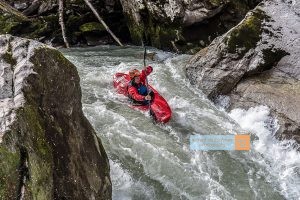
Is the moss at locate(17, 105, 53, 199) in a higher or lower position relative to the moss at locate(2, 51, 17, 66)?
lower

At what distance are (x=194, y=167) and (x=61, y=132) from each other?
3.40m

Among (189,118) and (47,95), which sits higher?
(47,95)

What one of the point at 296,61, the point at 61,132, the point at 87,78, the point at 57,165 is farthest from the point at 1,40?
the point at 296,61

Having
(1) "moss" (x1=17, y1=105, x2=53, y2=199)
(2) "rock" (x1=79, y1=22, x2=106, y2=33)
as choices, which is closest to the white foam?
(1) "moss" (x1=17, y1=105, x2=53, y2=199)

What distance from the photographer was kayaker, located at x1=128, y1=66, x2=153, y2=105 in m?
9.89

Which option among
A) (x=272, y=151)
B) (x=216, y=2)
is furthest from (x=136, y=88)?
(x=216, y=2)

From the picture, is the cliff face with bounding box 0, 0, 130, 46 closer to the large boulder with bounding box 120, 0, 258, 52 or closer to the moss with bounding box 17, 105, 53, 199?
the large boulder with bounding box 120, 0, 258, 52

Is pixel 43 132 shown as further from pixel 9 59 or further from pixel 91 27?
pixel 91 27

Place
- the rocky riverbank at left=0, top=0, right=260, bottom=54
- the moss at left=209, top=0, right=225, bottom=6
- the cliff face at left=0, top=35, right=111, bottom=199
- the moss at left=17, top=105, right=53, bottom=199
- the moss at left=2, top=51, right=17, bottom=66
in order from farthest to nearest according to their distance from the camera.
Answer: the rocky riverbank at left=0, top=0, right=260, bottom=54
the moss at left=209, top=0, right=225, bottom=6
the moss at left=2, top=51, right=17, bottom=66
the moss at left=17, top=105, right=53, bottom=199
the cliff face at left=0, top=35, right=111, bottom=199

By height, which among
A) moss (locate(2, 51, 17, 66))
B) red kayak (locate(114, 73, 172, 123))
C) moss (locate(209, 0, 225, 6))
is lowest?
red kayak (locate(114, 73, 172, 123))

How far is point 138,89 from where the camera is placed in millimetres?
10352

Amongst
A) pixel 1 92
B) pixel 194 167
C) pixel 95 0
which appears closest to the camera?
pixel 1 92

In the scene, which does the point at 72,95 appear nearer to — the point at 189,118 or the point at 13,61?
the point at 13,61

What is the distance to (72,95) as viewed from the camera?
192 inches
